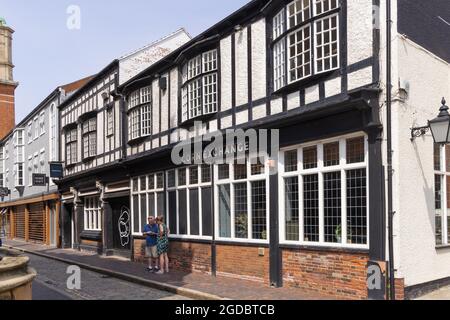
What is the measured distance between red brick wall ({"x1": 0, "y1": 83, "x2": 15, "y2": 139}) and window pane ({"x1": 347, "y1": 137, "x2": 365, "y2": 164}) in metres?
51.4

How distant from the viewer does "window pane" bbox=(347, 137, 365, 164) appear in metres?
9.21

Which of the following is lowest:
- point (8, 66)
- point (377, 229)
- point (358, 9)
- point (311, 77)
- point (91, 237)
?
point (91, 237)

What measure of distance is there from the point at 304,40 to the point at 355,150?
2.66m

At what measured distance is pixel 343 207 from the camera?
30.8ft

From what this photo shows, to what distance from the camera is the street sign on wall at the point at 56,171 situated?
85.7 feet

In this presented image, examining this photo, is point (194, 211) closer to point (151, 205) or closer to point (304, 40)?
point (151, 205)

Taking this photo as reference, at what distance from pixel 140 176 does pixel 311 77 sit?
31.0 ft

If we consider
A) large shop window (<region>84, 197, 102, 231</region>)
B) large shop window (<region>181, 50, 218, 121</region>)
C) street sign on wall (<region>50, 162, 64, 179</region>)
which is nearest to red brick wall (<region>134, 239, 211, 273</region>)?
large shop window (<region>181, 50, 218, 121</region>)

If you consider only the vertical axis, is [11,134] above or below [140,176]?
above

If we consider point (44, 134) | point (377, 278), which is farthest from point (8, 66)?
point (377, 278)

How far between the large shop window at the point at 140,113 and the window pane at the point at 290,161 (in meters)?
7.43
